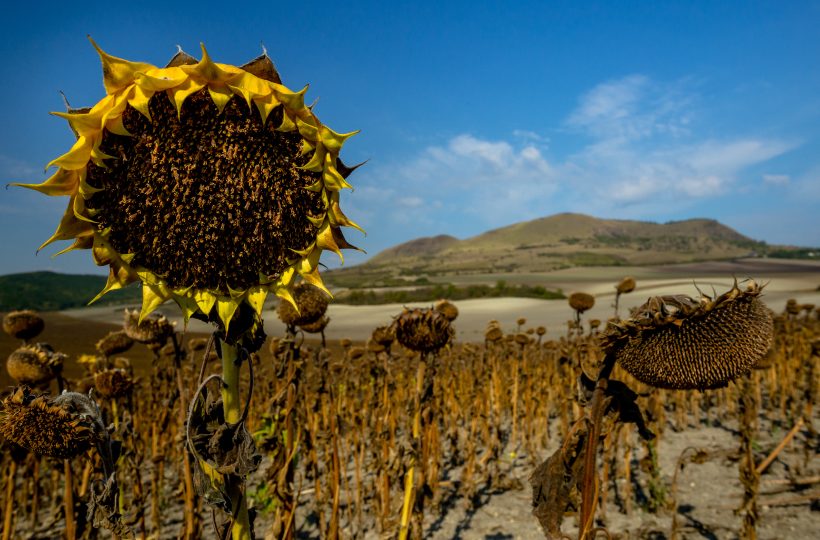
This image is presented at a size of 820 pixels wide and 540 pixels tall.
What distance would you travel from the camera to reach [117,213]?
1.70 metres

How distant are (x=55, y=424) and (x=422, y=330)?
8.14 feet

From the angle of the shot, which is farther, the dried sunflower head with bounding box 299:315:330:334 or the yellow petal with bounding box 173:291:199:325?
the dried sunflower head with bounding box 299:315:330:334

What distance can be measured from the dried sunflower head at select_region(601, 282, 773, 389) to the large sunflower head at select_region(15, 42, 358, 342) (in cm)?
131

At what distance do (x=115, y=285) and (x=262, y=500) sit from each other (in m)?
4.19

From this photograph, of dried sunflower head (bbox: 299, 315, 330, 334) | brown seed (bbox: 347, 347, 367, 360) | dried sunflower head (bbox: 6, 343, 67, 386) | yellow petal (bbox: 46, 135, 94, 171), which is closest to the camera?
yellow petal (bbox: 46, 135, 94, 171)

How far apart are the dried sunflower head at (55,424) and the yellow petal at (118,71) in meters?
1.43

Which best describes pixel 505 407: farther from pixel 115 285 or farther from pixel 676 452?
pixel 115 285

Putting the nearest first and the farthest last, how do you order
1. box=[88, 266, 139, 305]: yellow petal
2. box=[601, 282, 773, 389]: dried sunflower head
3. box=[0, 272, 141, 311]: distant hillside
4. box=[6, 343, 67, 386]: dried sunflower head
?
box=[88, 266, 139, 305]: yellow petal
box=[601, 282, 773, 389]: dried sunflower head
box=[6, 343, 67, 386]: dried sunflower head
box=[0, 272, 141, 311]: distant hillside

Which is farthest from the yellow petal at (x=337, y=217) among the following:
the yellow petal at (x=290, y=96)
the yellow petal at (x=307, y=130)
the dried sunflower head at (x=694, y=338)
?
the dried sunflower head at (x=694, y=338)

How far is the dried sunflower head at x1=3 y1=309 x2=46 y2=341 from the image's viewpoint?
15.2 feet

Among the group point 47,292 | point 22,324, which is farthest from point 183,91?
point 47,292

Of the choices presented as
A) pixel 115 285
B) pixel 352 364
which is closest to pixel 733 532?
pixel 115 285

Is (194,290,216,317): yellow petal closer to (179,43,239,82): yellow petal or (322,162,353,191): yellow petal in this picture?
(322,162,353,191): yellow petal

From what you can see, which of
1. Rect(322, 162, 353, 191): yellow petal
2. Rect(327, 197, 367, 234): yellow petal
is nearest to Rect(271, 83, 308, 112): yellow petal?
Rect(322, 162, 353, 191): yellow petal
